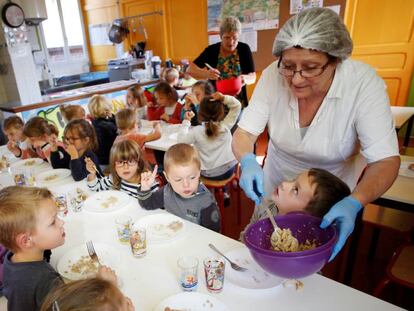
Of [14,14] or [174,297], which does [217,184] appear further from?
[14,14]

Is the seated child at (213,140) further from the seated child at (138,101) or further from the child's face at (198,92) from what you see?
the seated child at (138,101)

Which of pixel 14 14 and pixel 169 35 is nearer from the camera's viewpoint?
pixel 14 14

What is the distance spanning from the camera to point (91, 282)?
0.83 meters

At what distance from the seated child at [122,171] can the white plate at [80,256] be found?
0.68 metres

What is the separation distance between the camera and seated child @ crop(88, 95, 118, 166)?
10.1 ft

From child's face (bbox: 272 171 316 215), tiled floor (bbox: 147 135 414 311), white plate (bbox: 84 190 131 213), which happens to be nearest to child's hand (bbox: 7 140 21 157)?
white plate (bbox: 84 190 131 213)

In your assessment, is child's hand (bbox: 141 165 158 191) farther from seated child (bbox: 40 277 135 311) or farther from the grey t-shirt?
seated child (bbox: 40 277 135 311)

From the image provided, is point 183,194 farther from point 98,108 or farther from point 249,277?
point 98,108

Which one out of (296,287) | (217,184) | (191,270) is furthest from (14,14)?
(296,287)

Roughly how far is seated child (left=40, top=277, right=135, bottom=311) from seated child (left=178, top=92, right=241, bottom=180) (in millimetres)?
1852

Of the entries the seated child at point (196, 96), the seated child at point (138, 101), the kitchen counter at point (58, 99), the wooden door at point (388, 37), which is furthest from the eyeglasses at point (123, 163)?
the wooden door at point (388, 37)

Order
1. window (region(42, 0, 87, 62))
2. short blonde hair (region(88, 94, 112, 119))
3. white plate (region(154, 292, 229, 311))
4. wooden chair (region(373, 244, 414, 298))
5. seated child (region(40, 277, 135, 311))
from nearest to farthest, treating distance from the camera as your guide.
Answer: seated child (region(40, 277, 135, 311))
white plate (region(154, 292, 229, 311))
wooden chair (region(373, 244, 414, 298))
short blonde hair (region(88, 94, 112, 119))
window (region(42, 0, 87, 62))

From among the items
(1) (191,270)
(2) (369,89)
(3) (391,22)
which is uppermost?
(3) (391,22)

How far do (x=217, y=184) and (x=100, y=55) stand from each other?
638 cm
